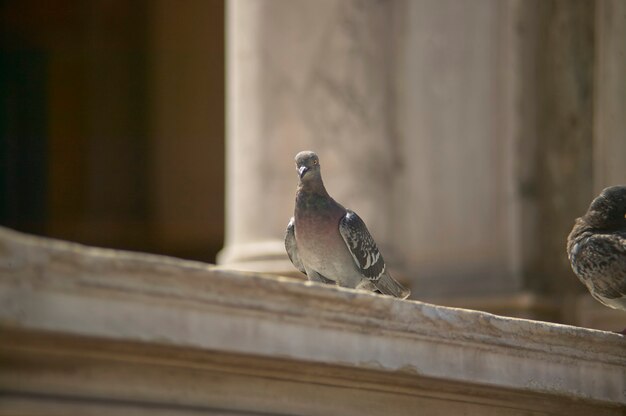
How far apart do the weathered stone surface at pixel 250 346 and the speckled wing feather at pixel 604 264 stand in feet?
2.25

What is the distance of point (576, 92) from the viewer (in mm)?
12930

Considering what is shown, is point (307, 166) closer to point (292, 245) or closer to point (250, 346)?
point (292, 245)

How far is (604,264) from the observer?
7.07 m

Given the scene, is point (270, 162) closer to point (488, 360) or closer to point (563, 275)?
point (563, 275)

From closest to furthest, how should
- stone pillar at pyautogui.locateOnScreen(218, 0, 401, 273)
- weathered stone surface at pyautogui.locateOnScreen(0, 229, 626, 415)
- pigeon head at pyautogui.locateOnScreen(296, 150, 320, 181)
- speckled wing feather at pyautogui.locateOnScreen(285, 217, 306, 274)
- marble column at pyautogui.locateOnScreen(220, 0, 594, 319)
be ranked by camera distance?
weathered stone surface at pyautogui.locateOnScreen(0, 229, 626, 415)
pigeon head at pyautogui.locateOnScreen(296, 150, 320, 181)
speckled wing feather at pyautogui.locateOnScreen(285, 217, 306, 274)
stone pillar at pyautogui.locateOnScreen(218, 0, 401, 273)
marble column at pyautogui.locateOnScreen(220, 0, 594, 319)

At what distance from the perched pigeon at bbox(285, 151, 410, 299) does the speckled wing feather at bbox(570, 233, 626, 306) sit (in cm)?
104

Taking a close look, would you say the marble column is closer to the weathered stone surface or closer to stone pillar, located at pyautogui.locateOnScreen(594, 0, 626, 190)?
stone pillar, located at pyautogui.locateOnScreen(594, 0, 626, 190)

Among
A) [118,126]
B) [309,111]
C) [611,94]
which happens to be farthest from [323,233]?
[118,126]

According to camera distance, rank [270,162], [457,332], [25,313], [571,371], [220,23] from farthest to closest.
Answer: [220,23] < [270,162] < [571,371] < [457,332] < [25,313]

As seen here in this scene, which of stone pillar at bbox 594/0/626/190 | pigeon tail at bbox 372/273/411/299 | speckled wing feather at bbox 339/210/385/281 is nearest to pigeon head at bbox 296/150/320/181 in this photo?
speckled wing feather at bbox 339/210/385/281

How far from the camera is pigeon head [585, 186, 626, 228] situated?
738 cm

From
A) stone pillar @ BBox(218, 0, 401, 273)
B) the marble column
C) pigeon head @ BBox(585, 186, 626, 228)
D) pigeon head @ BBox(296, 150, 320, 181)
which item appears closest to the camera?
pigeon head @ BBox(296, 150, 320, 181)

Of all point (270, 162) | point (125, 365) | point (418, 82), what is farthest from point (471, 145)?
point (125, 365)

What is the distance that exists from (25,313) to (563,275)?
8921 millimetres
